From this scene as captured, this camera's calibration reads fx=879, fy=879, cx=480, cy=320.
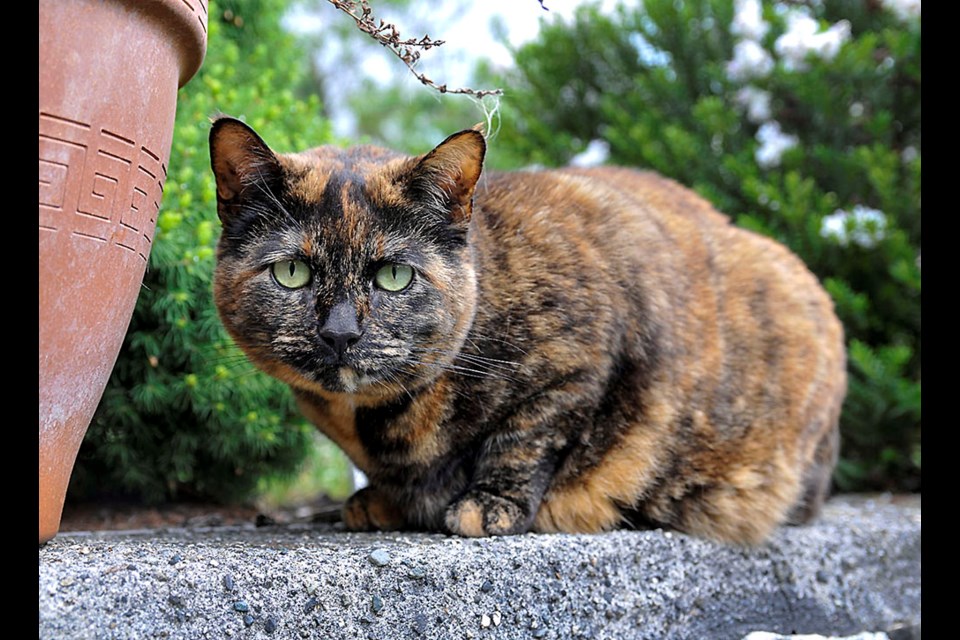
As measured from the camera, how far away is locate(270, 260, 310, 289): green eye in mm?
1899

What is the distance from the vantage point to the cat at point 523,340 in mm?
1910

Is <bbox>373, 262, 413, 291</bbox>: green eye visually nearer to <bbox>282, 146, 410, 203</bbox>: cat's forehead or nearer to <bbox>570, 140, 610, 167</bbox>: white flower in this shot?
<bbox>282, 146, 410, 203</bbox>: cat's forehead

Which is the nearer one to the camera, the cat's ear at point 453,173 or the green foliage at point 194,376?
the cat's ear at point 453,173

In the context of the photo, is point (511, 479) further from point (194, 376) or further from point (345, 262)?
point (194, 376)

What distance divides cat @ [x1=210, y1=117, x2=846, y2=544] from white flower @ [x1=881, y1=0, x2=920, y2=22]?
5.89 feet

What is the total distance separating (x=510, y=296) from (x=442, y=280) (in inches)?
10.3

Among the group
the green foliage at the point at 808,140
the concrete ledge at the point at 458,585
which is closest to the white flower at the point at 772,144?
the green foliage at the point at 808,140

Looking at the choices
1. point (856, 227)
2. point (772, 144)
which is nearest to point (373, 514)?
point (856, 227)

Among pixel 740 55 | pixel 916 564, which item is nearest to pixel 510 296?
pixel 916 564

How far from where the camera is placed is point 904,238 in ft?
11.5

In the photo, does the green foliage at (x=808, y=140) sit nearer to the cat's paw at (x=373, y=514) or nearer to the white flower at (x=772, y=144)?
the white flower at (x=772, y=144)

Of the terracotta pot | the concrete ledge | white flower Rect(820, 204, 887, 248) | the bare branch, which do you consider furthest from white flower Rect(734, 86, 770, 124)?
the terracotta pot

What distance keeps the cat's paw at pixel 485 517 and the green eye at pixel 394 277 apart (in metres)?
0.58
